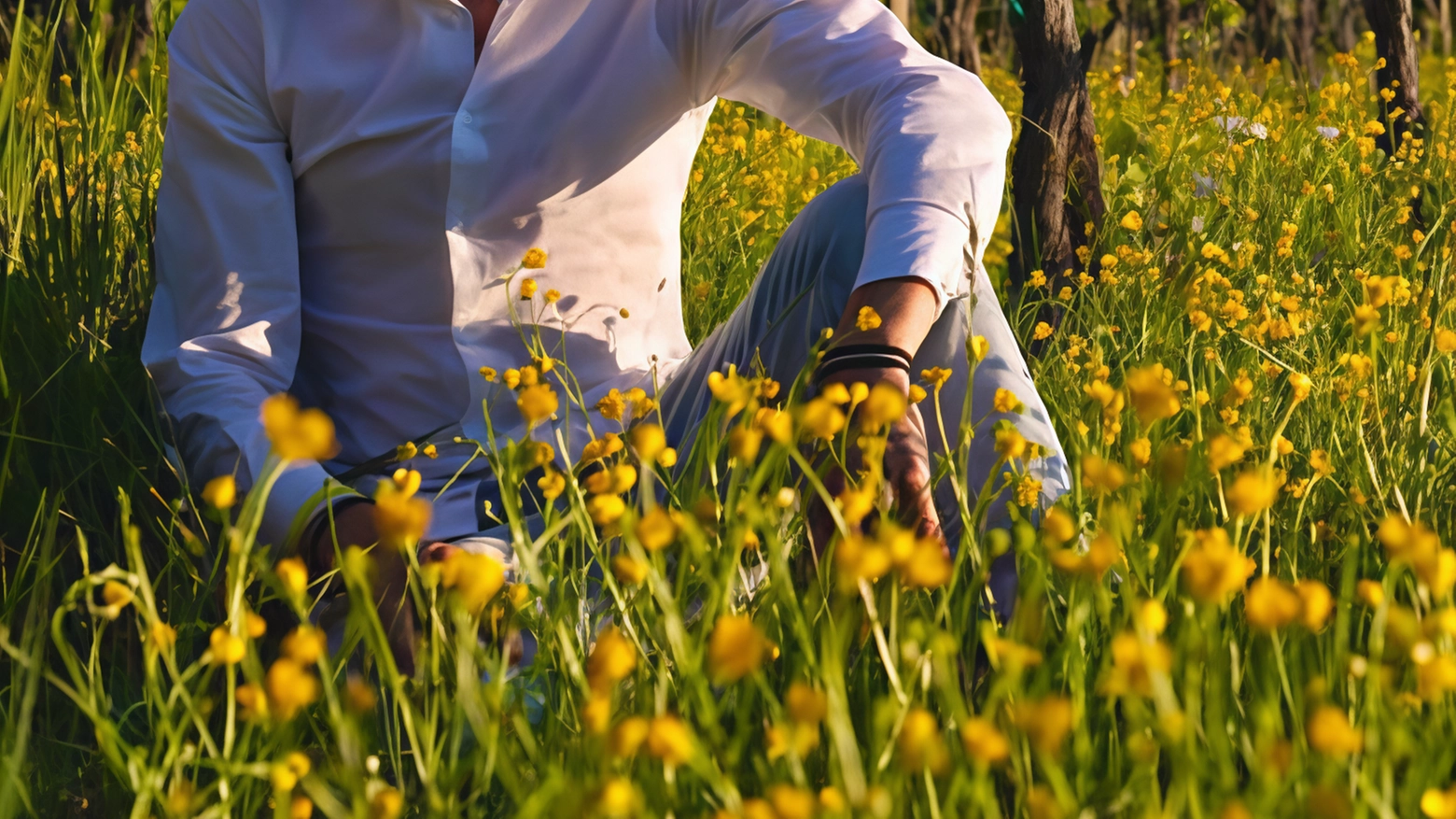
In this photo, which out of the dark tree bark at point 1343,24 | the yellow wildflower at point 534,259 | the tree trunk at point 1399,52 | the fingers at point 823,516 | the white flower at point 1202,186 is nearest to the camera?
the fingers at point 823,516

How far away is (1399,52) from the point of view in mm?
3533

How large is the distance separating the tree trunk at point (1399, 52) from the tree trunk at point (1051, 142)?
1.29 metres

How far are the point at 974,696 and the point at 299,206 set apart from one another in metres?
1.18

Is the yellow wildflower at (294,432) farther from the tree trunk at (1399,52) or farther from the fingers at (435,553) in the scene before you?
the tree trunk at (1399,52)

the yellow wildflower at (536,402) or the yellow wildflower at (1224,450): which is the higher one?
the yellow wildflower at (536,402)

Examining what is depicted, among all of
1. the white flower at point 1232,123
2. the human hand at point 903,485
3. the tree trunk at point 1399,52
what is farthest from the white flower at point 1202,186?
the human hand at point 903,485

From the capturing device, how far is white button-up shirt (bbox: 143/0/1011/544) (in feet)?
5.87

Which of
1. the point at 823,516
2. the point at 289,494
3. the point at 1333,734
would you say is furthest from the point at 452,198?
the point at 1333,734

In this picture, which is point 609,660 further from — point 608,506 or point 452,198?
point 452,198

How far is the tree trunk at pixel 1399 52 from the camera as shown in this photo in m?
3.43

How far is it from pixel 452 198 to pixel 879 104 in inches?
22.3

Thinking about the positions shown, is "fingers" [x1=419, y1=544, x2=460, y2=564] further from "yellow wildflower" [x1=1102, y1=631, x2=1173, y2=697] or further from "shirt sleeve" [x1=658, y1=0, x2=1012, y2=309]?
"yellow wildflower" [x1=1102, y1=631, x2=1173, y2=697]

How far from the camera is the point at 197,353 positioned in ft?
5.71

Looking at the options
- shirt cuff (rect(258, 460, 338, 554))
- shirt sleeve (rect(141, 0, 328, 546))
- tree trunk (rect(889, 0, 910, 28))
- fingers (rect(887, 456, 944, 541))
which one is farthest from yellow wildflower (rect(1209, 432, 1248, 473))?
tree trunk (rect(889, 0, 910, 28))
